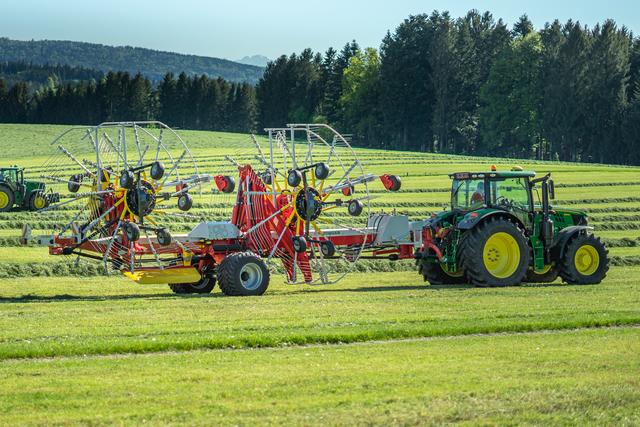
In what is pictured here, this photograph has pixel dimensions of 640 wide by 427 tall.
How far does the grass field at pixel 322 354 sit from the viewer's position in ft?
40.0

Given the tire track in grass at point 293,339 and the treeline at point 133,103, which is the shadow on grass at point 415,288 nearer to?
the tire track in grass at point 293,339

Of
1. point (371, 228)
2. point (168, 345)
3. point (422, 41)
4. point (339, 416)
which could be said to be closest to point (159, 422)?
point (339, 416)

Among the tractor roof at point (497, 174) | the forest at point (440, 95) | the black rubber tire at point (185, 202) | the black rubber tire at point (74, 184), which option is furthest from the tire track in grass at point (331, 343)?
the forest at point (440, 95)

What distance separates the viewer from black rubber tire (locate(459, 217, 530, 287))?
2525 cm

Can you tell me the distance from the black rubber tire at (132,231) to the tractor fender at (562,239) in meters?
9.37

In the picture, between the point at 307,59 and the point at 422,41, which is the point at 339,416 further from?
the point at 307,59

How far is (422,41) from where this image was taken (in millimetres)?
138125

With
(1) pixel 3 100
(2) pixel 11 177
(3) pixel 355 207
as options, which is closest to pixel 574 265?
(3) pixel 355 207

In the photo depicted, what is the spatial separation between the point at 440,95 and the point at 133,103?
43313 millimetres

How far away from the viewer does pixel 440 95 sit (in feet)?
425

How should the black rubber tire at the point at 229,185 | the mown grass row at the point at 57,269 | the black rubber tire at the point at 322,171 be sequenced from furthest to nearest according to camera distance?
the mown grass row at the point at 57,269, the black rubber tire at the point at 229,185, the black rubber tire at the point at 322,171

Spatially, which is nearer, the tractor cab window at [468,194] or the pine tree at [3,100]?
the tractor cab window at [468,194]

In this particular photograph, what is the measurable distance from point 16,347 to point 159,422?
5253 millimetres

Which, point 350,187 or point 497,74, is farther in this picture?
point 497,74
